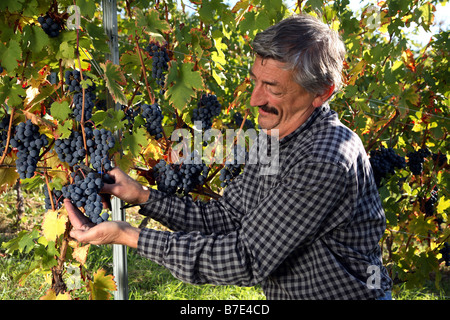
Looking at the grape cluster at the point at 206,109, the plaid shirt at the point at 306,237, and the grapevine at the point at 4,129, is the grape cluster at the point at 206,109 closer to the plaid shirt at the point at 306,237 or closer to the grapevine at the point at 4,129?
the plaid shirt at the point at 306,237

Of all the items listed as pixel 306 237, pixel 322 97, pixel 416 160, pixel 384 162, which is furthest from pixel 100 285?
pixel 416 160

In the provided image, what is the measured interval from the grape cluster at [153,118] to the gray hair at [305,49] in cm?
58

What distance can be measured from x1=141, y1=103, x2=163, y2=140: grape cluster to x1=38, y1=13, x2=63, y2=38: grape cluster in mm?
501

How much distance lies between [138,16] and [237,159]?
0.87 m

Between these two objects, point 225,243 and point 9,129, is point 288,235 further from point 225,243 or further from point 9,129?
point 9,129

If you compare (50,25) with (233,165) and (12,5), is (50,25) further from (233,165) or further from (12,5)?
(233,165)

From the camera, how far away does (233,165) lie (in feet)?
7.84

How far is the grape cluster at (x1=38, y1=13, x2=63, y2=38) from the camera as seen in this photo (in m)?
1.71

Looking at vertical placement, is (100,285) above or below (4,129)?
below

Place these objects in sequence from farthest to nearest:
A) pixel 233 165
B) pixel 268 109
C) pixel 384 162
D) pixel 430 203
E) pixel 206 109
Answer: pixel 430 203 < pixel 384 162 < pixel 233 165 < pixel 206 109 < pixel 268 109

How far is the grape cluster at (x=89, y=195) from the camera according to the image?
160cm

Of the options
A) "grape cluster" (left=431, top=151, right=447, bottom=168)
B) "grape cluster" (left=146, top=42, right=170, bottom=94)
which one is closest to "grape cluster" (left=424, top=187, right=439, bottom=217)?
"grape cluster" (left=431, top=151, right=447, bottom=168)

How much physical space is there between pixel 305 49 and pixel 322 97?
8.3 inches
